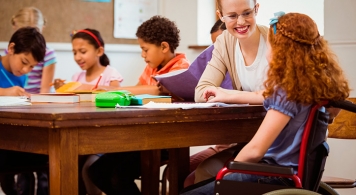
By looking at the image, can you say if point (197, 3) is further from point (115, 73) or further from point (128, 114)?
point (128, 114)

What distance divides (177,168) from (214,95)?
39 cm

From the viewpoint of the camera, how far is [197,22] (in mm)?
4375

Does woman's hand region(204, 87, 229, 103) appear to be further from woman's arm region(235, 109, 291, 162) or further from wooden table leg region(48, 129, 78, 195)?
wooden table leg region(48, 129, 78, 195)

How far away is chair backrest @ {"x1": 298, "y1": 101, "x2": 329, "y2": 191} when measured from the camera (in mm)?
1598

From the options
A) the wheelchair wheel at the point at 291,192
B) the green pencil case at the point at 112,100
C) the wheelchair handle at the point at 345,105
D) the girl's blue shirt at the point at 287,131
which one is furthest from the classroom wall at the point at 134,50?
the wheelchair wheel at the point at 291,192

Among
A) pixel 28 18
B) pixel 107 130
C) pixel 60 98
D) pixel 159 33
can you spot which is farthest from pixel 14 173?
pixel 28 18

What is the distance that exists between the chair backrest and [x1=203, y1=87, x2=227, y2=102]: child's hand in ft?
1.46

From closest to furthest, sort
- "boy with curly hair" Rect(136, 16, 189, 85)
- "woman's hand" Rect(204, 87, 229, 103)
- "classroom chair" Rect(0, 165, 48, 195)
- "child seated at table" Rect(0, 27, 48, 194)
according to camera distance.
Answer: "woman's hand" Rect(204, 87, 229, 103) < "classroom chair" Rect(0, 165, 48, 195) < "boy with curly hair" Rect(136, 16, 189, 85) < "child seated at table" Rect(0, 27, 48, 194)

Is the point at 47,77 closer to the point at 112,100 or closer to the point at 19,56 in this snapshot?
the point at 19,56

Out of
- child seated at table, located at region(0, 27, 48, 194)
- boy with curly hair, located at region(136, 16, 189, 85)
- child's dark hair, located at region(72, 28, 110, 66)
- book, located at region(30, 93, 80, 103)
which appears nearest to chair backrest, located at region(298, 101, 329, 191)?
book, located at region(30, 93, 80, 103)

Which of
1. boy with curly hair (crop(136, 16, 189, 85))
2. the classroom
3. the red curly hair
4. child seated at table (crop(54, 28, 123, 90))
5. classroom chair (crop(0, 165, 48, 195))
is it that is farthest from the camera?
the classroom

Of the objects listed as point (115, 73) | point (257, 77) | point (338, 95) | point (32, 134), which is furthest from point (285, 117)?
point (115, 73)

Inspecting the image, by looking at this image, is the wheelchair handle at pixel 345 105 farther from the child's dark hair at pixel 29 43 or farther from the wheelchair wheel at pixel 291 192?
the child's dark hair at pixel 29 43

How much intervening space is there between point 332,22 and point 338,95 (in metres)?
1.48
